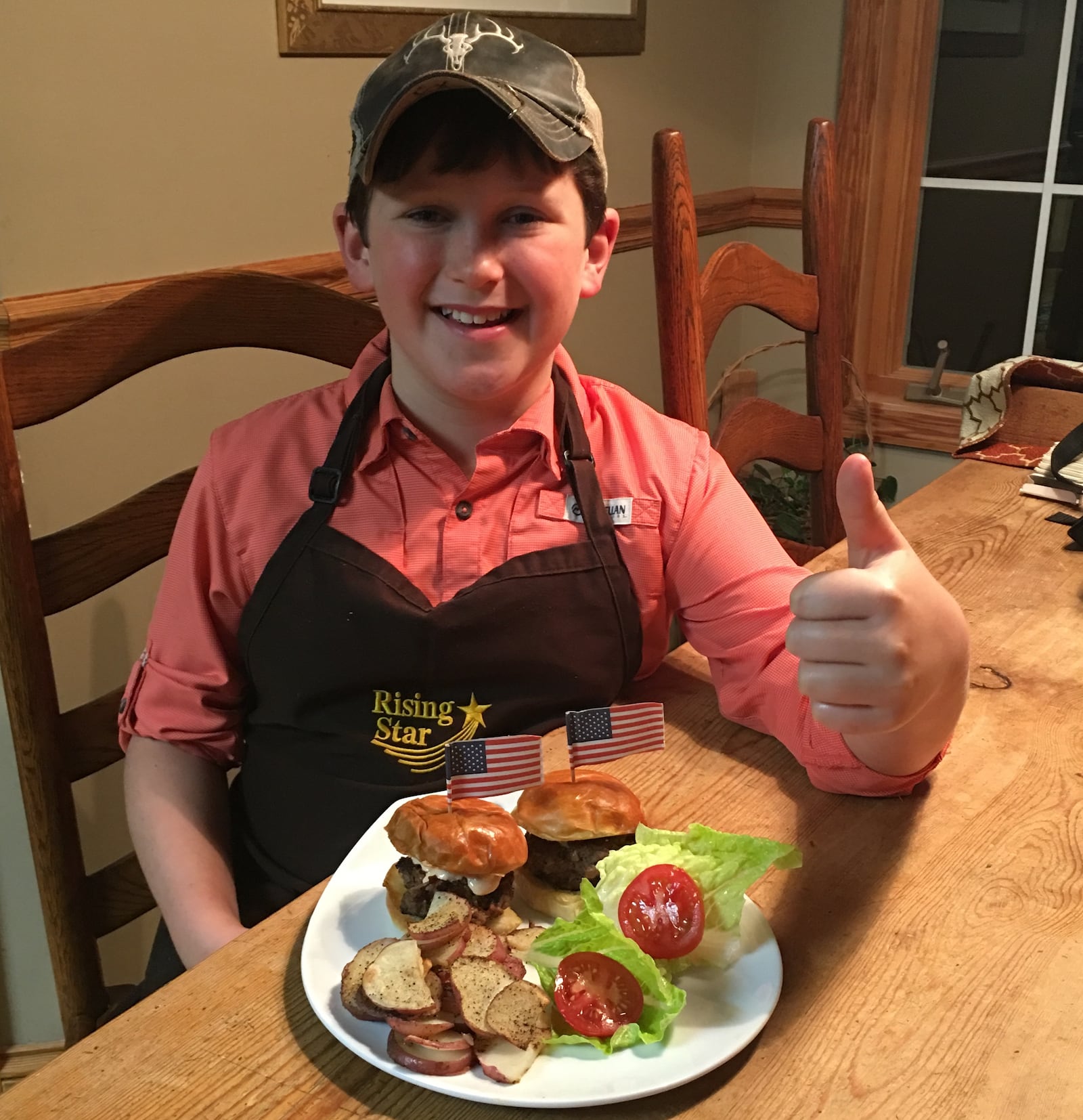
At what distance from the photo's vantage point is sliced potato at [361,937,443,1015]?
2.19ft

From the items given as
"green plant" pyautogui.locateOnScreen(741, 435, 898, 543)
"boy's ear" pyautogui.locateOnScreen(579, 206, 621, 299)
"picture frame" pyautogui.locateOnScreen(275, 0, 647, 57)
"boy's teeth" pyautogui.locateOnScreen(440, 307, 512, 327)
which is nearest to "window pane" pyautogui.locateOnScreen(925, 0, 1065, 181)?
"green plant" pyautogui.locateOnScreen(741, 435, 898, 543)

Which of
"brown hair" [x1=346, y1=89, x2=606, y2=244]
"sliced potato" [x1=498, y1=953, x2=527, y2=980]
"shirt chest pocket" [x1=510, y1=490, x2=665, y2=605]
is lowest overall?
"sliced potato" [x1=498, y1=953, x2=527, y2=980]

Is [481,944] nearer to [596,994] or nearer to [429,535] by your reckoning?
[596,994]

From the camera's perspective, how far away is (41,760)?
112 centimetres

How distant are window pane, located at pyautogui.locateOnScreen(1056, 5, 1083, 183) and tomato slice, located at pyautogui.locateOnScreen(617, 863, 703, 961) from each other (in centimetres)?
237

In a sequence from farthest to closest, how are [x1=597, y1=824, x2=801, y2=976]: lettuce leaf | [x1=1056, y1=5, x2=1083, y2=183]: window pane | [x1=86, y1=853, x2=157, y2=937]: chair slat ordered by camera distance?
[x1=1056, y1=5, x2=1083, y2=183]: window pane, [x1=86, y1=853, x2=157, y2=937]: chair slat, [x1=597, y1=824, x2=801, y2=976]: lettuce leaf

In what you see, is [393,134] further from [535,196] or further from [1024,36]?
[1024,36]

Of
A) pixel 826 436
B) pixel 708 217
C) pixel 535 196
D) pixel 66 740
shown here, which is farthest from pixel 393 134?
pixel 708 217

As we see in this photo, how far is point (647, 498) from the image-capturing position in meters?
1.12

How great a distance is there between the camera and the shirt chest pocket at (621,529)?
1094 millimetres

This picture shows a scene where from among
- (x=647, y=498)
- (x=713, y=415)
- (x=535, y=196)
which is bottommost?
(x=713, y=415)

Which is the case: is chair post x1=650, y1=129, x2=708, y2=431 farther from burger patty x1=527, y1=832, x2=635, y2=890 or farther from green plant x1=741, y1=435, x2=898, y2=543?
green plant x1=741, y1=435, x2=898, y2=543

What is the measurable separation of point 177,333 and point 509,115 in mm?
415

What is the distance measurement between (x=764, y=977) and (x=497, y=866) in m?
0.18
